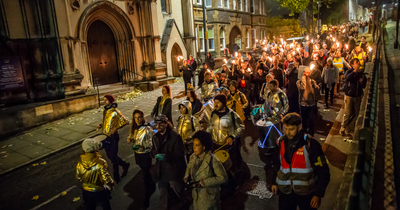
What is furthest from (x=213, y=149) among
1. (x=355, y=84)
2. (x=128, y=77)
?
(x=128, y=77)

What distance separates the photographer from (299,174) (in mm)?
2975

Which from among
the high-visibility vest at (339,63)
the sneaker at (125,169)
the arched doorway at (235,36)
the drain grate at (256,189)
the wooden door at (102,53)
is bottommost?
the drain grate at (256,189)

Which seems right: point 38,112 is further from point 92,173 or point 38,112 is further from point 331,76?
point 331,76

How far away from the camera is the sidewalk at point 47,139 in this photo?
7383mm

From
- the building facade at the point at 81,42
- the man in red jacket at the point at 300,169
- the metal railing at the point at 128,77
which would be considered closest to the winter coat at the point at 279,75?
the man in red jacket at the point at 300,169

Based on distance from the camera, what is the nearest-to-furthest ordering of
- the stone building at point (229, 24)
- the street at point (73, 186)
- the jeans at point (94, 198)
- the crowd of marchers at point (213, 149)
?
the crowd of marchers at point (213, 149) < the jeans at point (94, 198) < the street at point (73, 186) < the stone building at point (229, 24)

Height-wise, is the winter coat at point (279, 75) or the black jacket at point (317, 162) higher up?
the winter coat at point (279, 75)

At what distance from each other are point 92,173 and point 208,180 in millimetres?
1649

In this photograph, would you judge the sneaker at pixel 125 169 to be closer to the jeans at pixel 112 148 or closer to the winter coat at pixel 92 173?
the jeans at pixel 112 148

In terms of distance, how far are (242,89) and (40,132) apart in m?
7.47

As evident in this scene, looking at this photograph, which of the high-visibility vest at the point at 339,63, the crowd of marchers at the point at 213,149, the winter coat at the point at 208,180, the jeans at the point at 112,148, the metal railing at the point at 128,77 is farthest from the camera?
the metal railing at the point at 128,77

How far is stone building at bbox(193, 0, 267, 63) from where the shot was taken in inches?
1009

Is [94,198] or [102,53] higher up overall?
[102,53]

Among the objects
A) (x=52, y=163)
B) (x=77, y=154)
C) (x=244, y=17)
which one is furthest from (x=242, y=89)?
(x=244, y=17)
